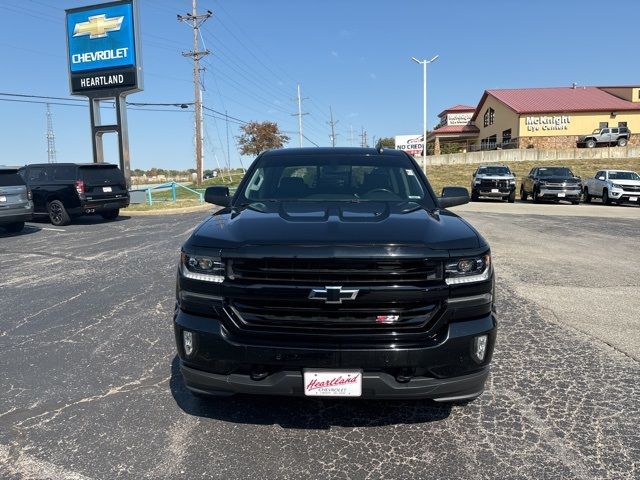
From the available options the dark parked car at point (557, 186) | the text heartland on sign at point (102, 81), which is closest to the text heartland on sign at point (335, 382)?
the text heartland on sign at point (102, 81)

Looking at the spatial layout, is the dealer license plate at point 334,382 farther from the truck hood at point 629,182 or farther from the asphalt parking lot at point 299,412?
the truck hood at point 629,182

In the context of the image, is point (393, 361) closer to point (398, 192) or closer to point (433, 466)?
point (433, 466)

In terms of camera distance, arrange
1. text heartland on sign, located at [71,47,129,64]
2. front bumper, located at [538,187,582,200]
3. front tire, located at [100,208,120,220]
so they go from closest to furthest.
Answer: front tire, located at [100,208,120,220], text heartland on sign, located at [71,47,129,64], front bumper, located at [538,187,582,200]

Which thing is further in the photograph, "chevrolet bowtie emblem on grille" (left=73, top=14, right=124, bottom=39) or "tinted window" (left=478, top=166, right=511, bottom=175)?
"tinted window" (left=478, top=166, right=511, bottom=175)

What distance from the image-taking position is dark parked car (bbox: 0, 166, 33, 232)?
12.0 meters

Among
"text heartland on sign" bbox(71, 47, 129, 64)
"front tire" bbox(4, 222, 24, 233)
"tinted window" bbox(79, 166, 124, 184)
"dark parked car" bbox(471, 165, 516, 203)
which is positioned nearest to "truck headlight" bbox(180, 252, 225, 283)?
"front tire" bbox(4, 222, 24, 233)

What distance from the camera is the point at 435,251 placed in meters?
2.75

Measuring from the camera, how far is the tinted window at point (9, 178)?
1213 centimetres

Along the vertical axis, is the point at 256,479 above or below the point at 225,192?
below

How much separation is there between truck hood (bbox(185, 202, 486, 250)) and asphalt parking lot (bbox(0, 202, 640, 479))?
3.85ft

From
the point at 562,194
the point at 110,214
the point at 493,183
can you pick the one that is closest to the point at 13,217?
the point at 110,214

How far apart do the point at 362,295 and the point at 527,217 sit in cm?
1518

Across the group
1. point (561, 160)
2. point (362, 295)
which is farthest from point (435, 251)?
point (561, 160)

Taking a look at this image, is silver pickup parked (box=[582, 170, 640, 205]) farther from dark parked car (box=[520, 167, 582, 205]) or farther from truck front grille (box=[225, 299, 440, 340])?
truck front grille (box=[225, 299, 440, 340])
